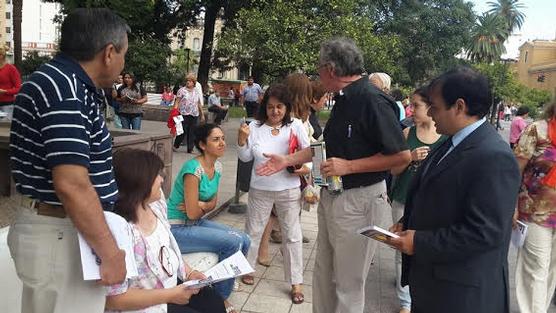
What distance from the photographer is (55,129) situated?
1.78 m

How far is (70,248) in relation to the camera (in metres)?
1.93

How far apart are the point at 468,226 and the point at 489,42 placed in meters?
74.0

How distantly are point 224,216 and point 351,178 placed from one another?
3637mm

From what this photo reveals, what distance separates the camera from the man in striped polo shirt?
1.79 metres

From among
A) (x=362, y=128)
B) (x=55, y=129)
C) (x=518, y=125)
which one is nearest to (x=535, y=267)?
(x=362, y=128)

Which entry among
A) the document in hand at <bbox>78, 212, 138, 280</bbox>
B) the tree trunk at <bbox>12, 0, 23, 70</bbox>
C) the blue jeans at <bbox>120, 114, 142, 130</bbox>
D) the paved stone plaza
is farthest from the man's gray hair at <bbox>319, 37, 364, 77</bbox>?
the tree trunk at <bbox>12, 0, 23, 70</bbox>

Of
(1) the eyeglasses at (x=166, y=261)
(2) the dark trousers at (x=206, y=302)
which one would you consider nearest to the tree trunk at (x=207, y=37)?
(2) the dark trousers at (x=206, y=302)

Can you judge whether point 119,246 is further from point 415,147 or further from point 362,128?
point 415,147

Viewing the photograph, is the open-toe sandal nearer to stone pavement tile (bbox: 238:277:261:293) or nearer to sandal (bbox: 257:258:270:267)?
stone pavement tile (bbox: 238:277:261:293)

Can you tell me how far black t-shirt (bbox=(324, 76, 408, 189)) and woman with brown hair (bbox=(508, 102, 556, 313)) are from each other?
3.67ft

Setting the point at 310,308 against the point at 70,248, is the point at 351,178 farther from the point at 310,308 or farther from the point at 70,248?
the point at 70,248

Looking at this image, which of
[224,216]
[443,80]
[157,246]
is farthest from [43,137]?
[224,216]

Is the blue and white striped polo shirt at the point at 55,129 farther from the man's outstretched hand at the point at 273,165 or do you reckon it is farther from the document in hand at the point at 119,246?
the man's outstretched hand at the point at 273,165

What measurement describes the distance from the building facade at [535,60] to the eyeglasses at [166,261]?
95.7 m
